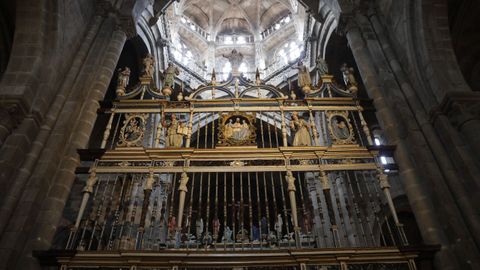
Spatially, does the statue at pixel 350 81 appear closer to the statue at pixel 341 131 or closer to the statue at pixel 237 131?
the statue at pixel 341 131

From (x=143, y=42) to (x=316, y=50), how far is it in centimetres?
745

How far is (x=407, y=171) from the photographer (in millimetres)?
7398

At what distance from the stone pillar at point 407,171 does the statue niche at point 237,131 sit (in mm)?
3061

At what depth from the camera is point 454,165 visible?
22.5ft

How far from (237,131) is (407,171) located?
377cm

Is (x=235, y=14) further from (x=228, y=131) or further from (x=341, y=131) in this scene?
(x=341, y=131)

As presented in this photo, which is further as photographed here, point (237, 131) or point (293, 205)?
point (237, 131)

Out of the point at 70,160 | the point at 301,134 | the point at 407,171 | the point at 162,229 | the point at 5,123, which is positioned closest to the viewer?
the point at 5,123


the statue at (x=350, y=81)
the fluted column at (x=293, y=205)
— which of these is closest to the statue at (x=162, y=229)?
the fluted column at (x=293, y=205)

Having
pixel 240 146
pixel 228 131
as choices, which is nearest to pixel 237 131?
pixel 228 131

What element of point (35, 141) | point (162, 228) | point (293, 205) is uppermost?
point (35, 141)

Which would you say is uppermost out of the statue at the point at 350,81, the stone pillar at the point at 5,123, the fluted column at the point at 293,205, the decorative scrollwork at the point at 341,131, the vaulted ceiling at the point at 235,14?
the vaulted ceiling at the point at 235,14

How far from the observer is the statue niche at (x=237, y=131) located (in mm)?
8445

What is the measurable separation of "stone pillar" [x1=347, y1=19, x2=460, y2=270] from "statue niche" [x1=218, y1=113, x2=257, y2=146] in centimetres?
306
